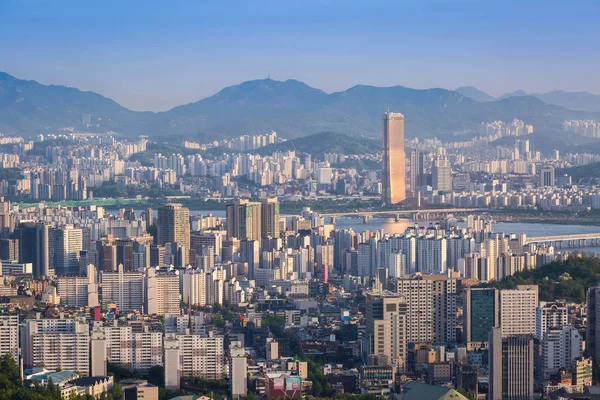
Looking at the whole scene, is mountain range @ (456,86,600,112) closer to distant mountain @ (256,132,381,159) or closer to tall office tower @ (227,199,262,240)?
distant mountain @ (256,132,381,159)

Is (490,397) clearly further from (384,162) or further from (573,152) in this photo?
(573,152)

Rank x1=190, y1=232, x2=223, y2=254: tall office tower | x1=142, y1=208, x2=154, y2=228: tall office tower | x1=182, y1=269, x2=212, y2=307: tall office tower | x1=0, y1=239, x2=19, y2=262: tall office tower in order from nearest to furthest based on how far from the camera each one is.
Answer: x1=182, y1=269, x2=212, y2=307: tall office tower → x1=0, y1=239, x2=19, y2=262: tall office tower → x1=190, y1=232, x2=223, y2=254: tall office tower → x1=142, y1=208, x2=154, y2=228: tall office tower

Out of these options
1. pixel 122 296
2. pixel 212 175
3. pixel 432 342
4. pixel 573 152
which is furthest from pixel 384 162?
pixel 432 342

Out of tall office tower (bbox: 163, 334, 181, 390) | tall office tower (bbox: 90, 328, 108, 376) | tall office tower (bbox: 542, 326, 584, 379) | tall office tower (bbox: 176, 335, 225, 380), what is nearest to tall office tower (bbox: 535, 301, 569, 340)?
tall office tower (bbox: 542, 326, 584, 379)

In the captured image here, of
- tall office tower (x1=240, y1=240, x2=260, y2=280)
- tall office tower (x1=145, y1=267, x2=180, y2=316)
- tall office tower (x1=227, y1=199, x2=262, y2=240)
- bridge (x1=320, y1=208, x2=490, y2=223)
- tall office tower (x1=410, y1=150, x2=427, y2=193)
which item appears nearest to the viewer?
tall office tower (x1=145, y1=267, x2=180, y2=316)

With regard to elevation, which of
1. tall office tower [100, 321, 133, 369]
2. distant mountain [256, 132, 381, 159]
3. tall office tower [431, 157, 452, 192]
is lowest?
tall office tower [100, 321, 133, 369]

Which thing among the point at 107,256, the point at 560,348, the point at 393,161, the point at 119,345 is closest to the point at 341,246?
the point at 107,256
